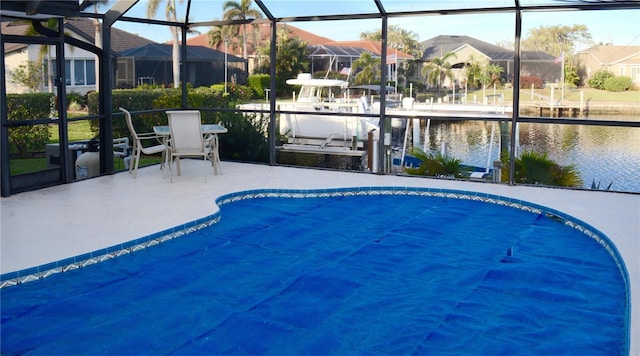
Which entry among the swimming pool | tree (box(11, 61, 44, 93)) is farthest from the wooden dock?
tree (box(11, 61, 44, 93))

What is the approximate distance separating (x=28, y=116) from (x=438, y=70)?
8.81 m

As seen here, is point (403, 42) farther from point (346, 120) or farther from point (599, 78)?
point (599, 78)

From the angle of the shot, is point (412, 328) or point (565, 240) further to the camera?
point (565, 240)

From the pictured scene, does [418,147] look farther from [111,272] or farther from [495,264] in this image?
[111,272]

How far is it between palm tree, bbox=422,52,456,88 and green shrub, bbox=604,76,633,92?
3083mm

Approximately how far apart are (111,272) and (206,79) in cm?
714

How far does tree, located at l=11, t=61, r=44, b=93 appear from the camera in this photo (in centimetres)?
812

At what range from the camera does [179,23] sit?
11.2 meters

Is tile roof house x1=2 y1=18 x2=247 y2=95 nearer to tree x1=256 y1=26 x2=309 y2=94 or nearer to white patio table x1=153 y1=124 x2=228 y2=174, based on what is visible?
tree x1=256 y1=26 x2=309 y2=94

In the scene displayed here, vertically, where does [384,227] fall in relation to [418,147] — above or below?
below

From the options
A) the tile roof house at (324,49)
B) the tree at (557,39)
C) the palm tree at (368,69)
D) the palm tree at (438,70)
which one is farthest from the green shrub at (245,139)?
the tree at (557,39)

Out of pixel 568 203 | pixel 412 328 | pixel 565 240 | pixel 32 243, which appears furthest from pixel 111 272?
pixel 568 203

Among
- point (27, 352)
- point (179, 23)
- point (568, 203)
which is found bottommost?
point (27, 352)

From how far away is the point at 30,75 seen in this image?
27.4ft
